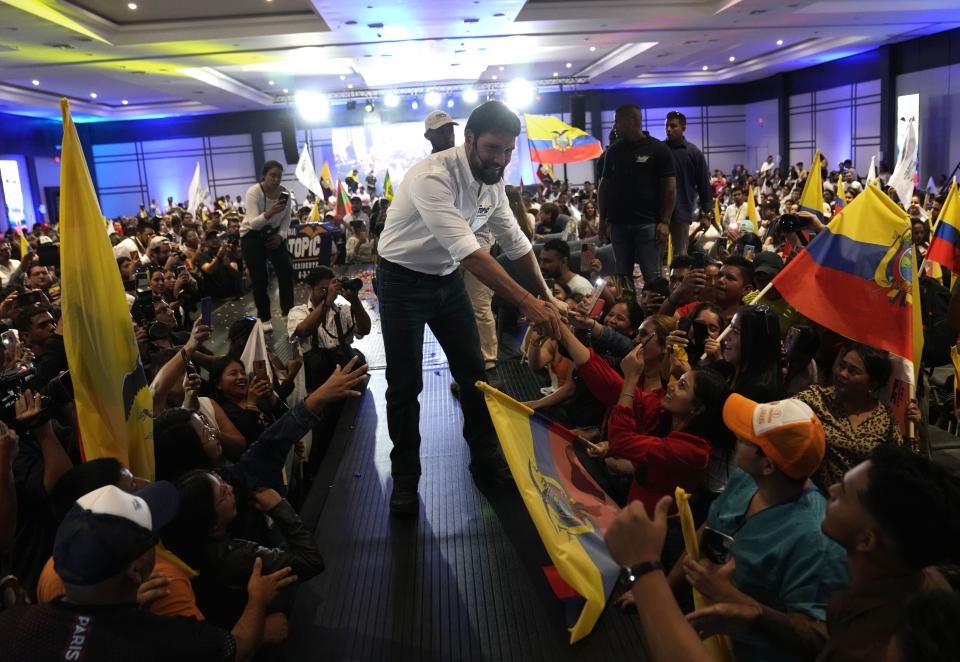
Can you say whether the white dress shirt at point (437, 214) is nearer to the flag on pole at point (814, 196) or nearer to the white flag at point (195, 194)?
the flag on pole at point (814, 196)

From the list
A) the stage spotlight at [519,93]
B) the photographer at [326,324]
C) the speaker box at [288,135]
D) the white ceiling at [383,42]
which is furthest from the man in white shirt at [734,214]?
the speaker box at [288,135]

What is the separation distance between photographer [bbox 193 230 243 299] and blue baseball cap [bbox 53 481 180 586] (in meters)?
8.75

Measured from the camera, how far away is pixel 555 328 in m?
2.80

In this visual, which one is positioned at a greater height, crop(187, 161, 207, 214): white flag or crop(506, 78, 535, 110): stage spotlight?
crop(506, 78, 535, 110): stage spotlight

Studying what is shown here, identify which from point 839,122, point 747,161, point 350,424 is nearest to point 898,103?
point 839,122

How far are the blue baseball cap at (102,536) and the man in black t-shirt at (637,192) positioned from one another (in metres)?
4.43

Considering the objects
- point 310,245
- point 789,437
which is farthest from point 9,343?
point 310,245

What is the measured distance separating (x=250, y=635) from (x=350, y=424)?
2.62 metres

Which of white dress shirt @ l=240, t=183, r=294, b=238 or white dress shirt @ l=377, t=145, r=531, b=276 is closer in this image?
white dress shirt @ l=377, t=145, r=531, b=276

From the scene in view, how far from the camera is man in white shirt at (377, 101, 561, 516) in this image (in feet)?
9.45

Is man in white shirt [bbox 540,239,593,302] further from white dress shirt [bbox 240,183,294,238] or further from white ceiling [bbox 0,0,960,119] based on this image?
white ceiling [bbox 0,0,960,119]

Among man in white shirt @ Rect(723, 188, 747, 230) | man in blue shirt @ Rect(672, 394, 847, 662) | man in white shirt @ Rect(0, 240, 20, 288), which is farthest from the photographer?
man in white shirt @ Rect(723, 188, 747, 230)

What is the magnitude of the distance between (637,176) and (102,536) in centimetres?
459

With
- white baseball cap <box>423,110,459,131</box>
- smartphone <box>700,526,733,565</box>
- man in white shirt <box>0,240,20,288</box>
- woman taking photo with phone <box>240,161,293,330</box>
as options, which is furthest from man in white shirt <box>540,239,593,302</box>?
man in white shirt <box>0,240,20,288</box>
